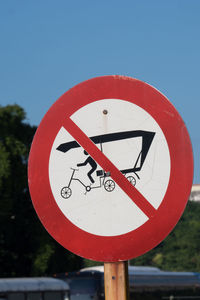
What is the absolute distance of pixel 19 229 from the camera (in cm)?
3522

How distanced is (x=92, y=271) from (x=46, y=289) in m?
3.00

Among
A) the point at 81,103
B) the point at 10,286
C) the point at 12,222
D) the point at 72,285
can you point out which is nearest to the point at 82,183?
the point at 81,103

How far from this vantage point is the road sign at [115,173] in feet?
8.23

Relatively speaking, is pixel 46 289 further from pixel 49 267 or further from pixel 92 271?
pixel 49 267

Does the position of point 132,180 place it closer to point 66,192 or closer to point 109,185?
point 109,185

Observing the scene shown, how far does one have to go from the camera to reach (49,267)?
34.9 metres

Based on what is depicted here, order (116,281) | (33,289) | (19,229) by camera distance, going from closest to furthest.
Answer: (116,281) < (33,289) < (19,229)

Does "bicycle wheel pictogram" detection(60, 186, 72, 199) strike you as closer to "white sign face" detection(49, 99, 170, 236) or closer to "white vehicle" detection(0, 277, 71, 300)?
"white sign face" detection(49, 99, 170, 236)

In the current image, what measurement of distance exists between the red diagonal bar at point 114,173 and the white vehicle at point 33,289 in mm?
19702

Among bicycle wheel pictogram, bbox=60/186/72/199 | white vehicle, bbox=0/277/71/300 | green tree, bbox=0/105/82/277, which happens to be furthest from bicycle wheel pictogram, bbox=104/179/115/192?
green tree, bbox=0/105/82/277

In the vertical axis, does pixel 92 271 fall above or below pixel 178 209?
below

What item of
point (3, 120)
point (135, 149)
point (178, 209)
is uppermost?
point (3, 120)

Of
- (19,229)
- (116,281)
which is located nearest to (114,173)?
(116,281)

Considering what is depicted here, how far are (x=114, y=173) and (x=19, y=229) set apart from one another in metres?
33.2
